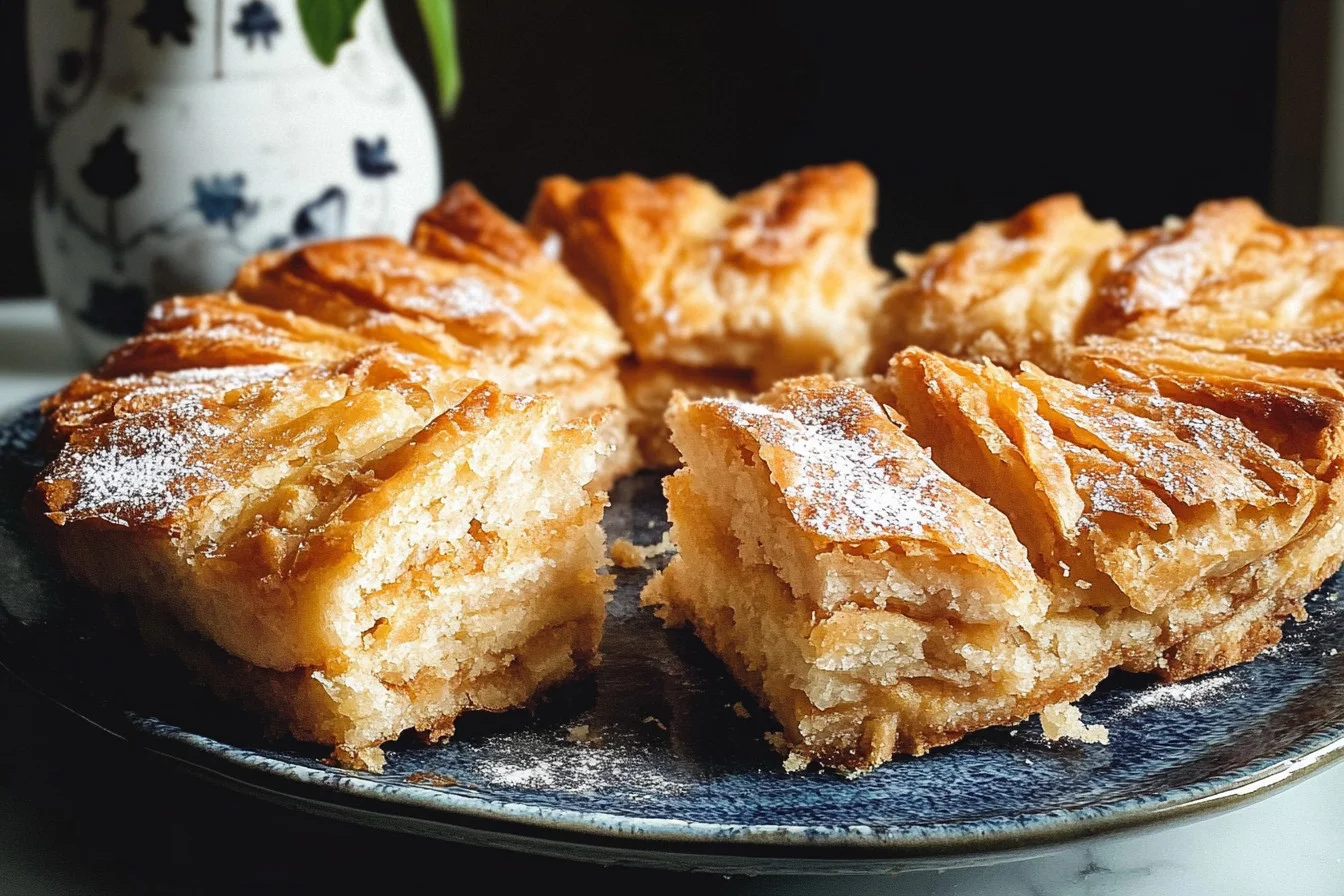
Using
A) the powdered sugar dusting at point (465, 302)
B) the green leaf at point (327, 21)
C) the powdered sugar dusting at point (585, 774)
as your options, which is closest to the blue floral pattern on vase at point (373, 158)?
the green leaf at point (327, 21)

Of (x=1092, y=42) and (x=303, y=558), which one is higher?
(x=1092, y=42)

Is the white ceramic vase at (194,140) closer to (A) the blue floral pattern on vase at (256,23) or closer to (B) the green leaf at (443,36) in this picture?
(A) the blue floral pattern on vase at (256,23)

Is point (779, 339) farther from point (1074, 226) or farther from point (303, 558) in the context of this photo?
point (303, 558)

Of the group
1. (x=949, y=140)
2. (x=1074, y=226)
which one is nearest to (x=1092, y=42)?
(x=949, y=140)

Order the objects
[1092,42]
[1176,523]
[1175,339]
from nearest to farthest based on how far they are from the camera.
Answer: [1176,523] < [1175,339] < [1092,42]

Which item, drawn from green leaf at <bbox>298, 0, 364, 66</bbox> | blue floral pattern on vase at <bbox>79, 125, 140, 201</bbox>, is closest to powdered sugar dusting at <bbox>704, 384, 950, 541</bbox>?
green leaf at <bbox>298, 0, 364, 66</bbox>
